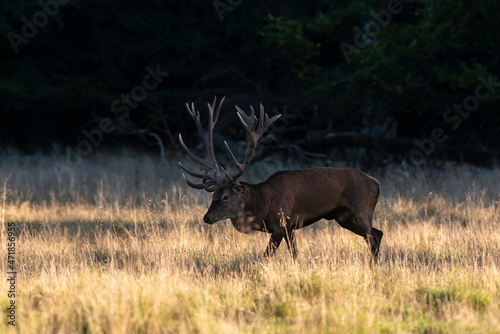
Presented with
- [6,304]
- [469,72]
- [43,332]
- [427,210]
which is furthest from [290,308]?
[469,72]

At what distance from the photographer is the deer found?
7316 mm

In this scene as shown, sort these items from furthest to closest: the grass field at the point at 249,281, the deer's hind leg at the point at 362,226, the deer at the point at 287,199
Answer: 1. the deer's hind leg at the point at 362,226
2. the deer at the point at 287,199
3. the grass field at the point at 249,281

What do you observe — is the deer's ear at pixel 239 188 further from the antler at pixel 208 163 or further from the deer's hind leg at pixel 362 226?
the deer's hind leg at pixel 362 226

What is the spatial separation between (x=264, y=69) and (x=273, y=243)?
15251 mm

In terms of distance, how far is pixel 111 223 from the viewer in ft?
33.2

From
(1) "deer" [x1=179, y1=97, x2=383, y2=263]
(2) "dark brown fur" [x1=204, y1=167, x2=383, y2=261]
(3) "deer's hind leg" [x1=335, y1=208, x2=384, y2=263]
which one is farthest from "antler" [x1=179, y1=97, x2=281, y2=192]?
(3) "deer's hind leg" [x1=335, y1=208, x2=384, y2=263]

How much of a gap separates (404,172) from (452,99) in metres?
2.11

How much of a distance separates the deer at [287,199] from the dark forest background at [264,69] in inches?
297

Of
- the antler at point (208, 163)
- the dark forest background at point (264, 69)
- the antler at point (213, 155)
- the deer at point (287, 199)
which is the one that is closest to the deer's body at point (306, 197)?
the deer at point (287, 199)

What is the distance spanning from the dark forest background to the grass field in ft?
18.9

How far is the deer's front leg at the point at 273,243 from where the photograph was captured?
23.5 ft

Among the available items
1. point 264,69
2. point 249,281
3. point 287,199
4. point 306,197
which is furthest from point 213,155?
point 264,69

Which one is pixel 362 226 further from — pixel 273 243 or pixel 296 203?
pixel 273 243

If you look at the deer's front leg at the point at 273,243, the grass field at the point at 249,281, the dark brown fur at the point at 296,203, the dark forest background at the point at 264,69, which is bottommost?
the grass field at the point at 249,281
